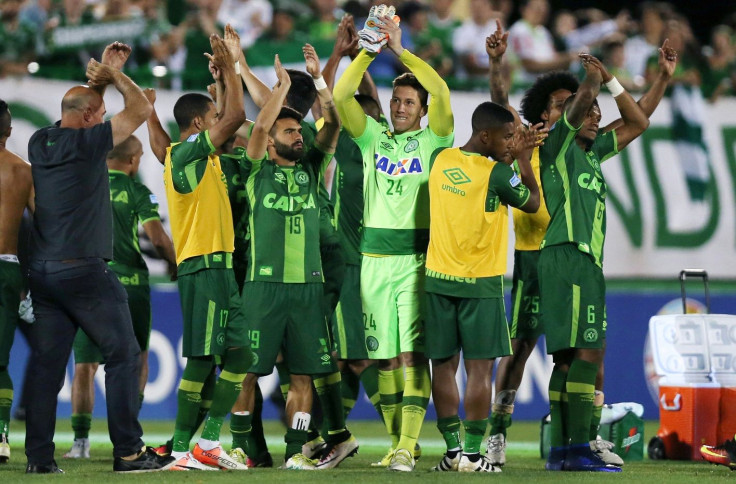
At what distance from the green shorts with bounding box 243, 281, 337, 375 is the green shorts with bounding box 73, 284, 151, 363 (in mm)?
1656

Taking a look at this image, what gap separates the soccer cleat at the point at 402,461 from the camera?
303 inches

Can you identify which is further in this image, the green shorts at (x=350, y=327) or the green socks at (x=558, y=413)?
the green shorts at (x=350, y=327)

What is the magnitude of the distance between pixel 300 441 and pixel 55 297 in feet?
6.52

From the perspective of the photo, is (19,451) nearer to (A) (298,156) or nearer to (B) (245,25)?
(A) (298,156)

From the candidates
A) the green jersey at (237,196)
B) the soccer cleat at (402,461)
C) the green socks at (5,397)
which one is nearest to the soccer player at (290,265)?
the green jersey at (237,196)

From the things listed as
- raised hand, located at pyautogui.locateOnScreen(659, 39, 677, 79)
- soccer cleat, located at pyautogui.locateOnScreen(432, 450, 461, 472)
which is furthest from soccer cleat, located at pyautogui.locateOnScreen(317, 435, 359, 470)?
raised hand, located at pyautogui.locateOnScreen(659, 39, 677, 79)

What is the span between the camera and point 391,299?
8.29 meters

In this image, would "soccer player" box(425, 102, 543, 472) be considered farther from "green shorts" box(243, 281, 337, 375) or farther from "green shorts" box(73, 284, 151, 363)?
"green shorts" box(73, 284, 151, 363)

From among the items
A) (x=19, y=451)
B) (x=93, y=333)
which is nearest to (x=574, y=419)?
(x=93, y=333)

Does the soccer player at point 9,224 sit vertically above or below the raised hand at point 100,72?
below

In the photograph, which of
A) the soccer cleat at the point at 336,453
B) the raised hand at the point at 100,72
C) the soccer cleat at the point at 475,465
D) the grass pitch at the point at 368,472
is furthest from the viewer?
the soccer cleat at the point at 336,453

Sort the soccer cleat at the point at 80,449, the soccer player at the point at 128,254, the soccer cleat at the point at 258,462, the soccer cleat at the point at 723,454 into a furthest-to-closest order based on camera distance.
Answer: the soccer player at the point at 128,254
the soccer cleat at the point at 80,449
the soccer cleat at the point at 258,462
the soccer cleat at the point at 723,454

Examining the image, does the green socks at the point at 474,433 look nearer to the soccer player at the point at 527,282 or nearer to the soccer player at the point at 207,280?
the soccer player at the point at 527,282

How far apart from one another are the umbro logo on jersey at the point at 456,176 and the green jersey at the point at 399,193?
19.8 inches
